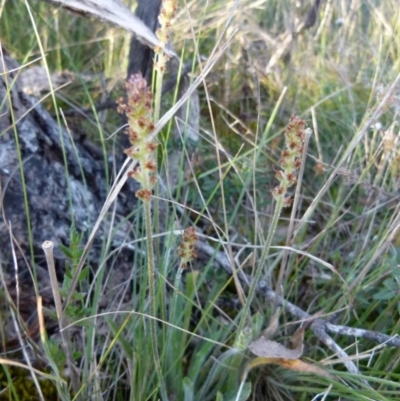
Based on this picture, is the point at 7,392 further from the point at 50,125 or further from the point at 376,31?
the point at 376,31

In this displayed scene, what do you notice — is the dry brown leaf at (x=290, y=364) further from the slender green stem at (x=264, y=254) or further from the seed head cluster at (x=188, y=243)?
the seed head cluster at (x=188, y=243)

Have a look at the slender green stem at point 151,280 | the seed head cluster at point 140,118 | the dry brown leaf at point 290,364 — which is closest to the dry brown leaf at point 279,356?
the dry brown leaf at point 290,364

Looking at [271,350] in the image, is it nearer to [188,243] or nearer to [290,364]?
[290,364]

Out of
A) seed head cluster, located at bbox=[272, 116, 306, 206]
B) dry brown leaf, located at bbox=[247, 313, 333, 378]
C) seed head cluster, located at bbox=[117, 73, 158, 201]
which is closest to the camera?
seed head cluster, located at bbox=[117, 73, 158, 201]

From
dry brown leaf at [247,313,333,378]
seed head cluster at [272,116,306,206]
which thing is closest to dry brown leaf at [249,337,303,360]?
dry brown leaf at [247,313,333,378]

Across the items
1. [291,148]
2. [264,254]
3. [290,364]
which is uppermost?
[291,148]

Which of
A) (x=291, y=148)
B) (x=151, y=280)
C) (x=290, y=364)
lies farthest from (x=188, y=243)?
(x=290, y=364)

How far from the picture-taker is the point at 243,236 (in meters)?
1.29

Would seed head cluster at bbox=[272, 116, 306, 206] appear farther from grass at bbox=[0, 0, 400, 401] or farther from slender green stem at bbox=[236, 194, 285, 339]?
grass at bbox=[0, 0, 400, 401]

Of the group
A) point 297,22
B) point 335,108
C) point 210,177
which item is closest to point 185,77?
point 210,177

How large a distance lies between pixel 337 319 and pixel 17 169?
2.24 feet

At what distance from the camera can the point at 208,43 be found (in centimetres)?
216

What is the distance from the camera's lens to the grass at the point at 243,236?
2.90 feet

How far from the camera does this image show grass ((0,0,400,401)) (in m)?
0.88
